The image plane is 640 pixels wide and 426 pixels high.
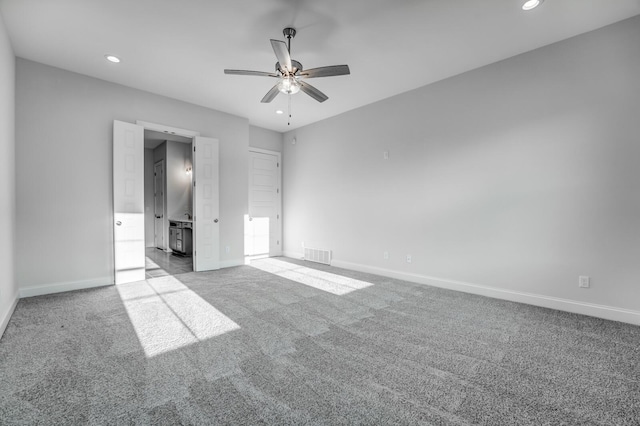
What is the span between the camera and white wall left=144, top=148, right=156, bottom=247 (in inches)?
328

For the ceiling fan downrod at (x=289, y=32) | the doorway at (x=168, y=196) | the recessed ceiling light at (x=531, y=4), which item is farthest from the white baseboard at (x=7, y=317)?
the recessed ceiling light at (x=531, y=4)

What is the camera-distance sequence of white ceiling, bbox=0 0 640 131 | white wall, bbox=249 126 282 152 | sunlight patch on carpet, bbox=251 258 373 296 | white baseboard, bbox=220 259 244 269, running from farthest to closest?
1. white wall, bbox=249 126 282 152
2. white baseboard, bbox=220 259 244 269
3. sunlight patch on carpet, bbox=251 258 373 296
4. white ceiling, bbox=0 0 640 131

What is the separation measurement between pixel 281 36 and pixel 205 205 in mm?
3240

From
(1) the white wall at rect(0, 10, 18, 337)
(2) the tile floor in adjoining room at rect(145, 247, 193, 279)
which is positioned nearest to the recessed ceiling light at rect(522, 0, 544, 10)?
(1) the white wall at rect(0, 10, 18, 337)

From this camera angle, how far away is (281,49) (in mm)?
2508

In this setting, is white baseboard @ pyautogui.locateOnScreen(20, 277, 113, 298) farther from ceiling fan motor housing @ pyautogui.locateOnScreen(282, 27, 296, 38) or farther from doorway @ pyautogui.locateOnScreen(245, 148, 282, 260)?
ceiling fan motor housing @ pyautogui.locateOnScreen(282, 27, 296, 38)

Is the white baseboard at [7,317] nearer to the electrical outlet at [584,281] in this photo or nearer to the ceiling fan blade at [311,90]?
the ceiling fan blade at [311,90]

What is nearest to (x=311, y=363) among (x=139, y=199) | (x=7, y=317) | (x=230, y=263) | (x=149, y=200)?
(x=7, y=317)

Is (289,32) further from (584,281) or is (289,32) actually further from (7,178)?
(584,281)

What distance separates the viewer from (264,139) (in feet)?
21.4

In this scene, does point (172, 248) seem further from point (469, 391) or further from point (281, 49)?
point (469, 391)

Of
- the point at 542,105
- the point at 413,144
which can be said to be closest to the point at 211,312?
the point at 413,144

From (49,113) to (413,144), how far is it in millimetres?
5125

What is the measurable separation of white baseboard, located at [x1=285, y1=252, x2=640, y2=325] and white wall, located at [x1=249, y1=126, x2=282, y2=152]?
371 cm
